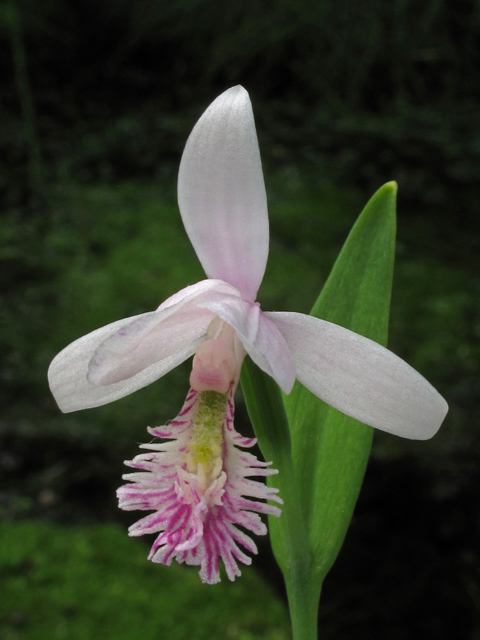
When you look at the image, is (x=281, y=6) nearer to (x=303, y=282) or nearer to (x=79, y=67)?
(x=79, y=67)

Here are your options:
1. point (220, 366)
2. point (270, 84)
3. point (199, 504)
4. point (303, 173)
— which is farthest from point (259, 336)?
point (270, 84)

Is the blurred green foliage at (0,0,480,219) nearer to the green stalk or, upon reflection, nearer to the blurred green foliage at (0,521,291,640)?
the blurred green foliage at (0,521,291,640)

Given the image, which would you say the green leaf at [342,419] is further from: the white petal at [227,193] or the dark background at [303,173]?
the dark background at [303,173]

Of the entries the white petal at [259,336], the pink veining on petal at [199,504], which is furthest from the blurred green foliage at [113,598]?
the white petal at [259,336]

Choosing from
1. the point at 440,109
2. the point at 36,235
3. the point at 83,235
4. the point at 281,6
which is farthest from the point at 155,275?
the point at 440,109

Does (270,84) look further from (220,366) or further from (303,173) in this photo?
(220,366)
